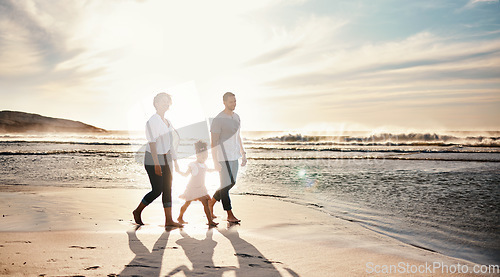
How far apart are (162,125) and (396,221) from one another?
4.09 meters

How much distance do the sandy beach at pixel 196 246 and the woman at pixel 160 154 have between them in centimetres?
41

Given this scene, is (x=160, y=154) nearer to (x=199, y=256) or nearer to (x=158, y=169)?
(x=158, y=169)

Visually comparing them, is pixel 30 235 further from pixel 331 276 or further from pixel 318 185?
pixel 318 185

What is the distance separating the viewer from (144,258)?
140 inches

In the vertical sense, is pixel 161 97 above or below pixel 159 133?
above

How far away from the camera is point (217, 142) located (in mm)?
5723

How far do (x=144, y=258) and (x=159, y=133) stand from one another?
6.69ft

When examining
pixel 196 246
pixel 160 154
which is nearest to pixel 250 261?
pixel 196 246

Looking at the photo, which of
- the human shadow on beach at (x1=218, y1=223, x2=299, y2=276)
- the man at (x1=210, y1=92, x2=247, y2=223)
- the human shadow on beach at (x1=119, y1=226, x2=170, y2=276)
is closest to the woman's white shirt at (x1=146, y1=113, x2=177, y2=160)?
the man at (x1=210, y1=92, x2=247, y2=223)

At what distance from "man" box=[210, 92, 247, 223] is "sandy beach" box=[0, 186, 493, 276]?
0.53 m

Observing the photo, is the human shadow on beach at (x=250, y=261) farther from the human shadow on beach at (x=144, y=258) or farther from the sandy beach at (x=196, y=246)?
the human shadow on beach at (x=144, y=258)

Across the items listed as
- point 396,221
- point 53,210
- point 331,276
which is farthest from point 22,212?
point 396,221

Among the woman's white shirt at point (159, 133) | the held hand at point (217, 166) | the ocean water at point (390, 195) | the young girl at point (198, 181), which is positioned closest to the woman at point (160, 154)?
the woman's white shirt at point (159, 133)

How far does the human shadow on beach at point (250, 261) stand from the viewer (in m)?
3.24
